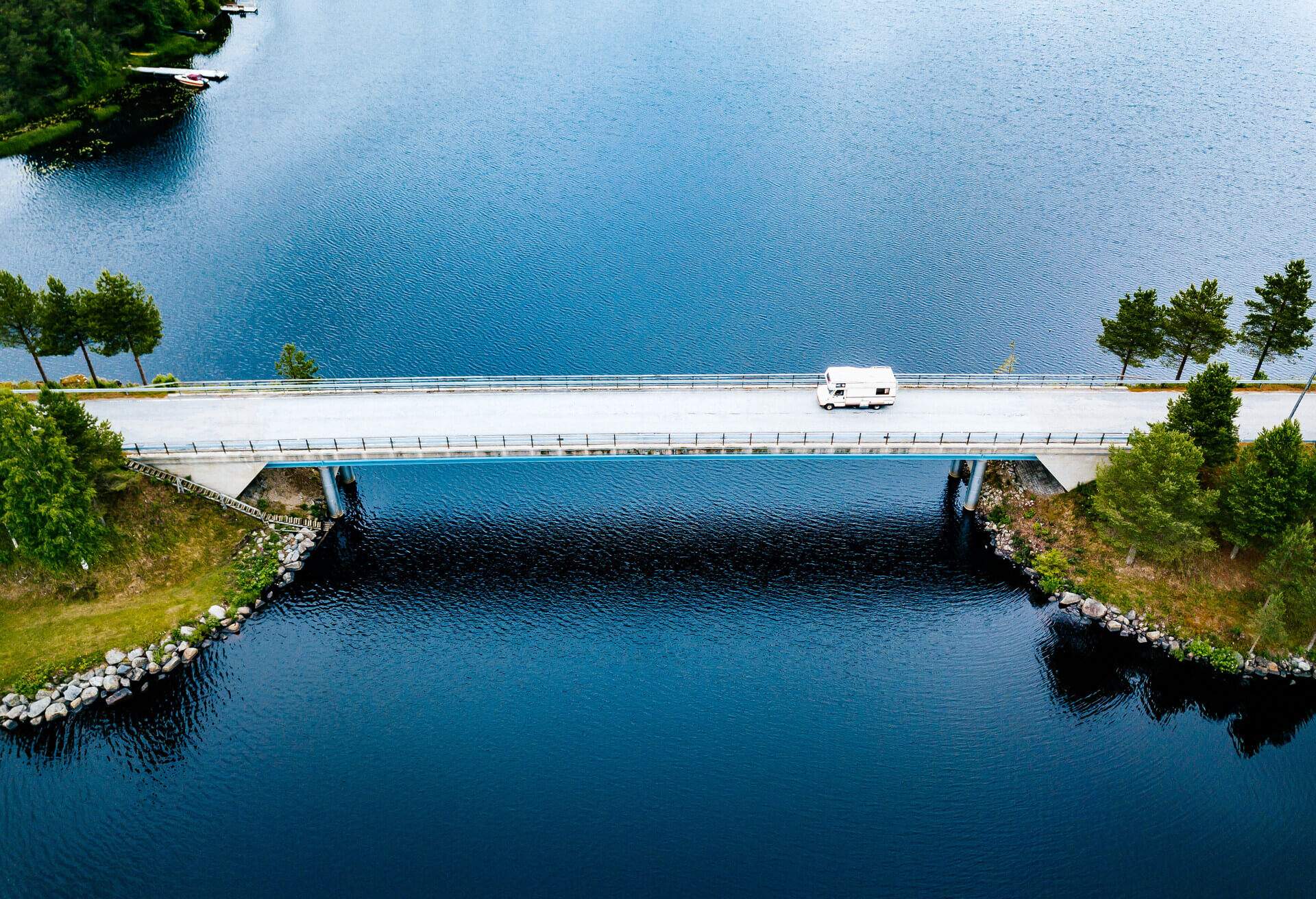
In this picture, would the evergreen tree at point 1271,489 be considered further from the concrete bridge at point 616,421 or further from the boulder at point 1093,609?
the boulder at point 1093,609

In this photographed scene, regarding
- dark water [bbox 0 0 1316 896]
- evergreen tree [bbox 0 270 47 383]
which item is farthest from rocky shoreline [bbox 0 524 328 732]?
evergreen tree [bbox 0 270 47 383]

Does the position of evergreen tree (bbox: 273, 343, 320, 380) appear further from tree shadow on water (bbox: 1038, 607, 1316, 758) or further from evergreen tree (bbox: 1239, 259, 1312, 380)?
evergreen tree (bbox: 1239, 259, 1312, 380)

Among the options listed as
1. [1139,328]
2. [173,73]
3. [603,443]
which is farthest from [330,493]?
[173,73]

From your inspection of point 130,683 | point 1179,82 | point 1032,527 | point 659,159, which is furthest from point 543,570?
point 1179,82

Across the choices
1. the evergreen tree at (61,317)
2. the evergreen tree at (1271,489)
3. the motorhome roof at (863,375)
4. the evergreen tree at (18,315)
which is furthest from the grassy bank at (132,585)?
the evergreen tree at (1271,489)

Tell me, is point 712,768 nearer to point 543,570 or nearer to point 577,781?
point 577,781

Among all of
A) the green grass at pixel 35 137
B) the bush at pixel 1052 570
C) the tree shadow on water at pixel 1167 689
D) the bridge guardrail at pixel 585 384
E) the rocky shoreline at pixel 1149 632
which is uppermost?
the green grass at pixel 35 137

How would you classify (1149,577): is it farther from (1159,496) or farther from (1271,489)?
(1271,489)
